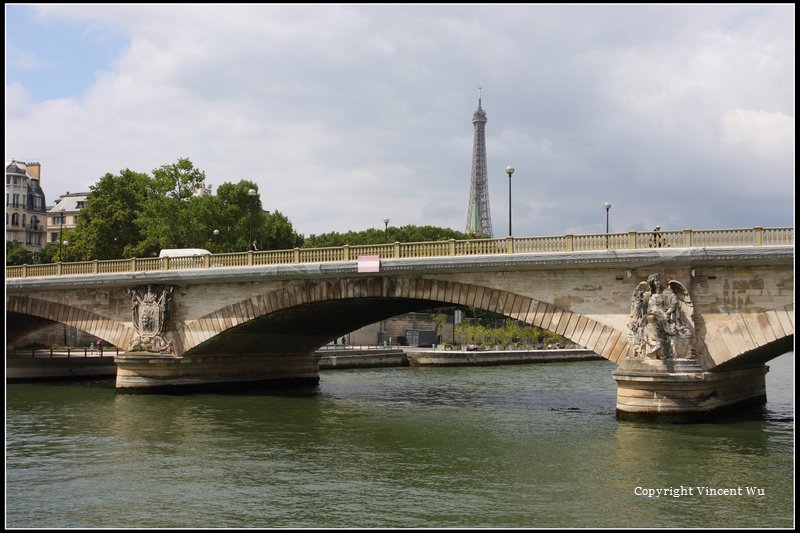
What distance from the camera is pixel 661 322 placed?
32.2 meters

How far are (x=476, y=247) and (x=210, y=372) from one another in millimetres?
18171

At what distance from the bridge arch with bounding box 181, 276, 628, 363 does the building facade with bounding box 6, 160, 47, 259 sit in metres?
82.4

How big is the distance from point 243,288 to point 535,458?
21592mm

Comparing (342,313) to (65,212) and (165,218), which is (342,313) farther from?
(65,212)

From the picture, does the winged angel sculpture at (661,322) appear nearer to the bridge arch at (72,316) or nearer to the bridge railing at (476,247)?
the bridge railing at (476,247)

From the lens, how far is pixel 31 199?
429 feet

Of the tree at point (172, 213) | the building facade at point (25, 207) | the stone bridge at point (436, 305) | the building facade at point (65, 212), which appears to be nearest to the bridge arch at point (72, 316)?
the stone bridge at point (436, 305)

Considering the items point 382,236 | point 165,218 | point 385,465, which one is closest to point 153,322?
point 385,465

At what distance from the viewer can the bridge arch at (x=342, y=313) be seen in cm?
3487

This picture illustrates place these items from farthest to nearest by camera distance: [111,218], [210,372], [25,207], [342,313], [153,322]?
[25,207] → [111,218] → [210,372] → [342,313] → [153,322]

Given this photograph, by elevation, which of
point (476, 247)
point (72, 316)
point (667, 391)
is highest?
point (476, 247)

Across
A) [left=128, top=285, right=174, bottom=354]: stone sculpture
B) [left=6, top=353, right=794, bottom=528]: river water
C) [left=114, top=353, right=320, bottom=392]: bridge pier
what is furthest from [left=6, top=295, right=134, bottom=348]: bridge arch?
[left=6, top=353, right=794, bottom=528]: river water

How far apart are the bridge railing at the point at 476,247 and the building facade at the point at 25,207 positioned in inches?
3177

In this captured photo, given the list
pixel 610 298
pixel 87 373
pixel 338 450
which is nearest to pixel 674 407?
pixel 610 298
